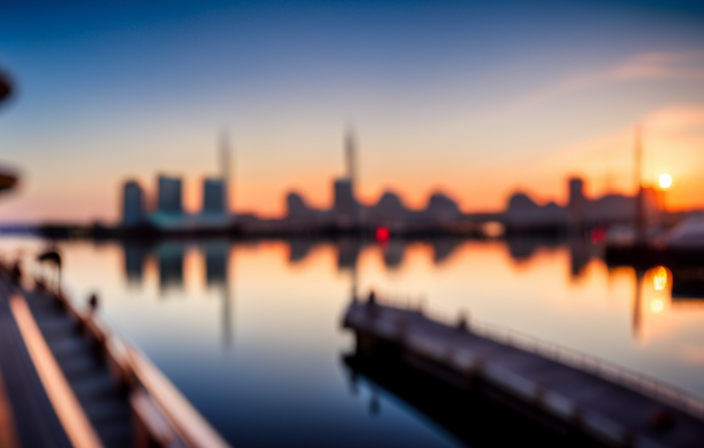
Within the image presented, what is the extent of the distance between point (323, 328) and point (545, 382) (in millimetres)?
28856

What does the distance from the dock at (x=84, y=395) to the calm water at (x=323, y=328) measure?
1081cm

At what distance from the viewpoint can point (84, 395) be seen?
876 cm

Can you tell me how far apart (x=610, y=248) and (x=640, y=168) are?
17952 mm

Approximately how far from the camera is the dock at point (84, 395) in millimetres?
5129

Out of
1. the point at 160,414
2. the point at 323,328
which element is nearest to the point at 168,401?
the point at 160,414

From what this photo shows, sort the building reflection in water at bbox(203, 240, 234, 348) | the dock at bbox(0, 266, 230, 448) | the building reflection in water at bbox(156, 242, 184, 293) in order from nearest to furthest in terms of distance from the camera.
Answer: the dock at bbox(0, 266, 230, 448) → the building reflection in water at bbox(203, 240, 234, 348) → the building reflection in water at bbox(156, 242, 184, 293)

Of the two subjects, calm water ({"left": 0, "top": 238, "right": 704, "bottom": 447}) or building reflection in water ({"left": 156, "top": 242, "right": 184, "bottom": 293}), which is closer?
calm water ({"left": 0, "top": 238, "right": 704, "bottom": 447})

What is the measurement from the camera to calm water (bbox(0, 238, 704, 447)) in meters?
22.5

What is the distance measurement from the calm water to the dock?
10810 mm

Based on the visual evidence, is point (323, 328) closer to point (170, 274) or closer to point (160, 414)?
point (160, 414)

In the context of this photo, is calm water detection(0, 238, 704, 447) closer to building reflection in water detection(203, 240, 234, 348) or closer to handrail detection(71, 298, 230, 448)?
building reflection in water detection(203, 240, 234, 348)

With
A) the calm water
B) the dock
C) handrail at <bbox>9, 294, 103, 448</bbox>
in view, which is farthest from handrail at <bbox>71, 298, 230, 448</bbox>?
the calm water

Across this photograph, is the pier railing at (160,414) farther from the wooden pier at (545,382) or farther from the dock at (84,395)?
the wooden pier at (545,382)

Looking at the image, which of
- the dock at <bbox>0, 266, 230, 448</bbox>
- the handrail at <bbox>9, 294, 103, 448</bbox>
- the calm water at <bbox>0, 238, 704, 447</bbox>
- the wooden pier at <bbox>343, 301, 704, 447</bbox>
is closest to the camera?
the dock at <bbox>0, 266, 230, 448</bbox>
